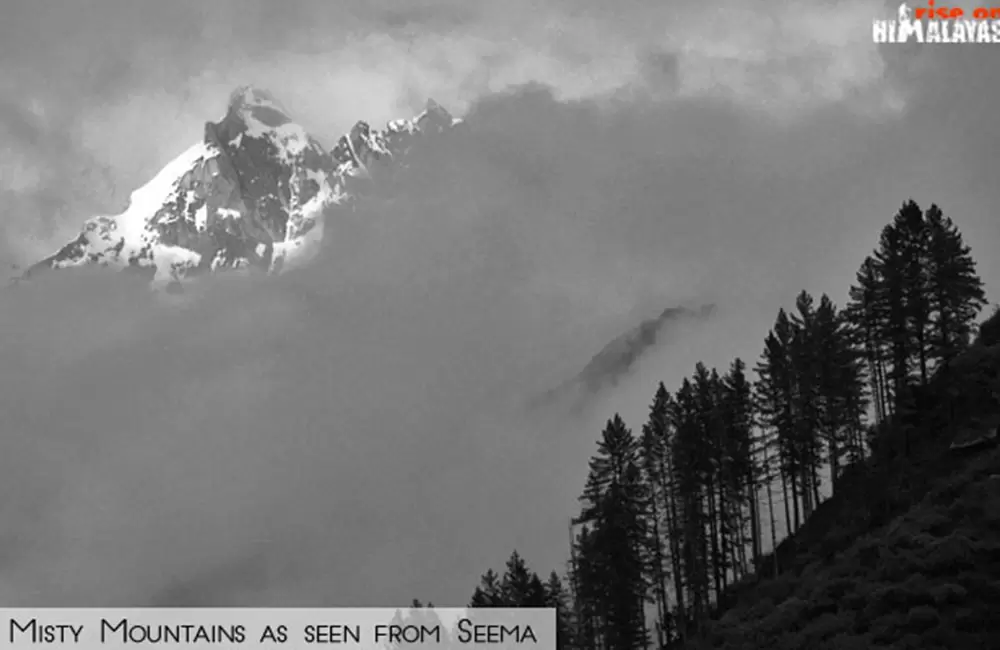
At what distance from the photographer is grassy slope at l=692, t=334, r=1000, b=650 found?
25.8 meters

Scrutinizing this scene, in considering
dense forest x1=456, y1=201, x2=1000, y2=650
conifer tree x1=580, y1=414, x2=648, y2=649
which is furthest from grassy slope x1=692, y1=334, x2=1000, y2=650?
conifer tree x1=580, y1=414, x2=648, y2=649

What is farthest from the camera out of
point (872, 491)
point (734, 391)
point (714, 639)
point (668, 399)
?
point (668, 399)

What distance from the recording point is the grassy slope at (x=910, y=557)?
25766 mm

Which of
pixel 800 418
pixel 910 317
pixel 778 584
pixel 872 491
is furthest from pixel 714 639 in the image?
pixel 910 317

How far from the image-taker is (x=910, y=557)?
29812 millimetres

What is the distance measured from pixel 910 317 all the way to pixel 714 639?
82.8 feet

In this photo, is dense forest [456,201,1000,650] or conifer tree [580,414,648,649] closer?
dense forest [456,201,1000,650]

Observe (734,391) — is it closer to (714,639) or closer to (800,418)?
(800,418)

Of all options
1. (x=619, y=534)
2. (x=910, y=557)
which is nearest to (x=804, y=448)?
(x=619, y=534)

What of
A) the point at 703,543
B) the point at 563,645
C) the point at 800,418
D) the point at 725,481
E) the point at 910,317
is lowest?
the point at 563,645

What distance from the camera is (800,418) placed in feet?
177

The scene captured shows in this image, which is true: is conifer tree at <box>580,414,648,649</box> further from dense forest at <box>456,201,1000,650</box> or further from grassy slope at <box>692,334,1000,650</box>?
grassy slope at <box>692,334,1000,650</box>

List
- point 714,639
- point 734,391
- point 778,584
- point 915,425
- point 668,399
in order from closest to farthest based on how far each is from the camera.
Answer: point 714,639 < point 778,584 < point 915,425 < point 734,391 < point 668,399

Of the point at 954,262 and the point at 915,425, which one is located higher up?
the point at 954,262
